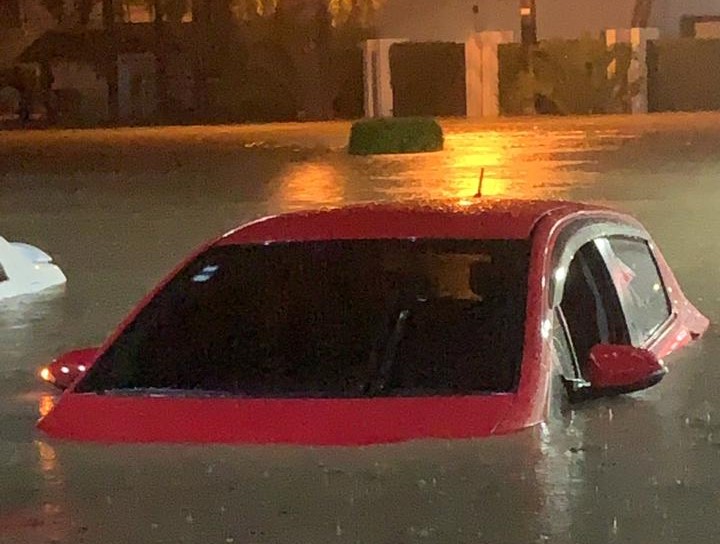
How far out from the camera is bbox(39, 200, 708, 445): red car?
6.15 meters

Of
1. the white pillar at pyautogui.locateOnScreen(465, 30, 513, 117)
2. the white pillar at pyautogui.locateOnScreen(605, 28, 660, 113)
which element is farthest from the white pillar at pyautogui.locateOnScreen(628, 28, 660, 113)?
the white pillar at pyautogui.locateOnScreen(465, 30, 513, 117)

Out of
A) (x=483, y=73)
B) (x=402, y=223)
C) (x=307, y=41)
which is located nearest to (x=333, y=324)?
(x=402, y=223)

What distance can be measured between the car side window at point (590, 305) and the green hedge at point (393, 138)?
2305cm

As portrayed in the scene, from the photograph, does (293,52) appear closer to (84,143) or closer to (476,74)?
(476,74)

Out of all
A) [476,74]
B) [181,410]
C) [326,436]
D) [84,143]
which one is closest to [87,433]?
[181,410]

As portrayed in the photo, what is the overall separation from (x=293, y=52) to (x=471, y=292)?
44.9 m

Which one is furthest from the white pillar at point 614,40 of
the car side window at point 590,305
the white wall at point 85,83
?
the car side window at point 590,305

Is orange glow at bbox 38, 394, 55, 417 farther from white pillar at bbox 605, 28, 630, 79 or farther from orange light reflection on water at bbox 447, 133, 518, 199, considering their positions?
white pillar at bbox 605, 28, 630, 79

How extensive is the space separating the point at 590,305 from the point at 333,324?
1103mm

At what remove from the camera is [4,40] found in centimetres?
5522

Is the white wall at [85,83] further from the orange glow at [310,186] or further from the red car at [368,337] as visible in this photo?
the red car at [368,337]

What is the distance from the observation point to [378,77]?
50688 millimetres

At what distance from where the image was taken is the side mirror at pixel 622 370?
6.42 meters

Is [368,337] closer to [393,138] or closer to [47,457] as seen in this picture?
[47,457]
